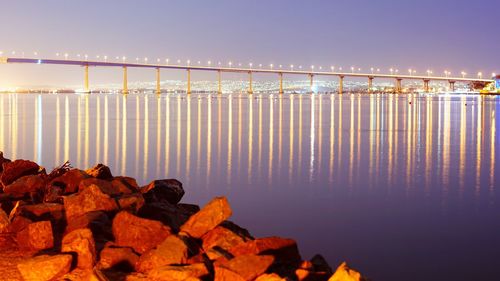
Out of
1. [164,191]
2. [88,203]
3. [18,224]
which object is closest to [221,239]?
[88,203]

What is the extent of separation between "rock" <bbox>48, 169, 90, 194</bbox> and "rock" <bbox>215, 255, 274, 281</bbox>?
376 centimetres

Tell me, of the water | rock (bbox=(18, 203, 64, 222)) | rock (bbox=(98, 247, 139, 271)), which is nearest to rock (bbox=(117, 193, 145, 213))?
rock (bbox=(18, 203, 64, 222))

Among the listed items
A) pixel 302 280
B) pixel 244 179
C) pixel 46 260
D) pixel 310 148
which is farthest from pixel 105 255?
pixel 310 148

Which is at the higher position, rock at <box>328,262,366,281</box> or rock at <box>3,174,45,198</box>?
rock at <box>3,174,45,198</box>

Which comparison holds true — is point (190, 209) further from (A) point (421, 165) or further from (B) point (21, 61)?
(B) point (21, 61)

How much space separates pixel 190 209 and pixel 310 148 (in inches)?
518

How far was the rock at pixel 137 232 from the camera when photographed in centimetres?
604

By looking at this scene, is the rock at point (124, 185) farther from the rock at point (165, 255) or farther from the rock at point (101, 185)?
the rock at point (165, 255)

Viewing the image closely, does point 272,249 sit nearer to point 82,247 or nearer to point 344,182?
point 82,247

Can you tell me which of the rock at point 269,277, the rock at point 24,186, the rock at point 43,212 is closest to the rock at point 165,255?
the rock at point 269,277

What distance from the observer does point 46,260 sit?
17.0 ft

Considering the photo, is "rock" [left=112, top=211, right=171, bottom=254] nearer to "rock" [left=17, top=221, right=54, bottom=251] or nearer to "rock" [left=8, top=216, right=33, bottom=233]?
"rock" [left=17, top=221, right=54, bottom=251]

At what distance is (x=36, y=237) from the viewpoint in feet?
19.5

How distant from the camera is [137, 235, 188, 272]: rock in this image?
5484mm
